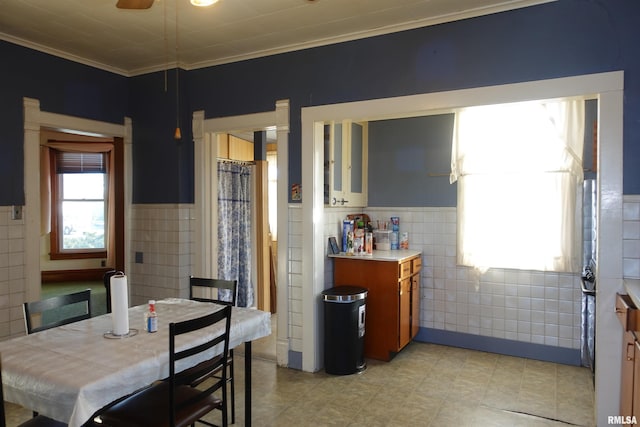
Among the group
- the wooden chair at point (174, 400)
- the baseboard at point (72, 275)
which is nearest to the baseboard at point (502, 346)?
the wooden chair at point (174, 400)

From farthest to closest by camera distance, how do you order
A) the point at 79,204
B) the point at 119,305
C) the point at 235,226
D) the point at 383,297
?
the point at 79,204 < the point at 235,226 < the point at 383,297 < the point at 119,305

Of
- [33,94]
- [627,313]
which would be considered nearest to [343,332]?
[627,313]

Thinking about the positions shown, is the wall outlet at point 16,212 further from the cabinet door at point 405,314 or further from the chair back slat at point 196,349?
the cabinet door at point 405,314

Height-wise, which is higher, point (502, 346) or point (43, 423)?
point (43, 423)

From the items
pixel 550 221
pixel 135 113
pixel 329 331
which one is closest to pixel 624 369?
pixel 550 221

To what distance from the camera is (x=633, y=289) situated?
2.34 metres

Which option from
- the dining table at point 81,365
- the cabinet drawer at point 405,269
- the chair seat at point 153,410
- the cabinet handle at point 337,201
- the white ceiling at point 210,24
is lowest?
the chair seat at point 153,410

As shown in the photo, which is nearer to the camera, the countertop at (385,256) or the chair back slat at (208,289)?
the chair back slat at (208,289)

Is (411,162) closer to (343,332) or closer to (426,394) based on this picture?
(343,332)

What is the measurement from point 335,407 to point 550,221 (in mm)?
2403

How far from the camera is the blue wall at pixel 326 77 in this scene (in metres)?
2.72

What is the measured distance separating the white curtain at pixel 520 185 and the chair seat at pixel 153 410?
2.87 meters

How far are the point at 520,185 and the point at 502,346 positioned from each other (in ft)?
4.92

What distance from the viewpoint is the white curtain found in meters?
3.71
